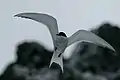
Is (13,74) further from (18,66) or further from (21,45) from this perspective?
(21,45)

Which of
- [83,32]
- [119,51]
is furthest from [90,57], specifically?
[83,32]

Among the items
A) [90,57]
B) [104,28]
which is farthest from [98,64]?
[104,28]

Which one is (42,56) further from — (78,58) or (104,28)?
(104,28)

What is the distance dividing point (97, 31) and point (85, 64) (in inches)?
11.5

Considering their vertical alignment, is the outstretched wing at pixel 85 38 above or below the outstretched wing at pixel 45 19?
below

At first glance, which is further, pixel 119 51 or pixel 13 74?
pixel 119 51

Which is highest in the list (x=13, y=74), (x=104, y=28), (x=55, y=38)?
(x=55, y=38)

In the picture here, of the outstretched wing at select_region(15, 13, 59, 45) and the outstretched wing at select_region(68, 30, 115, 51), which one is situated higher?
the outstretched wing at select_region(15, 13, 59, 45)

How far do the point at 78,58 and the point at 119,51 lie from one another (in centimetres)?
39

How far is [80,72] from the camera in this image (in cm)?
302

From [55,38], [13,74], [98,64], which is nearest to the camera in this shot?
[55,38]

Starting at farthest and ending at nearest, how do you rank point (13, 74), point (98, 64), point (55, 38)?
point (98, 64), point (13, 74), point (55, 38)

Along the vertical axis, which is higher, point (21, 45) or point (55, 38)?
point (55, 38)

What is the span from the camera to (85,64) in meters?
3.15
